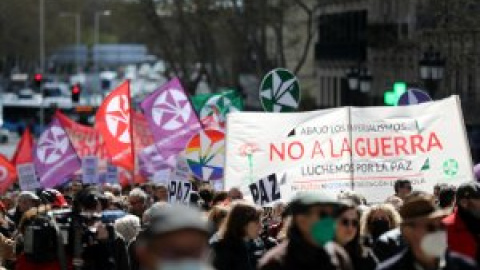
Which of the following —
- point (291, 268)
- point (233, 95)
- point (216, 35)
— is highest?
point (216, 35)

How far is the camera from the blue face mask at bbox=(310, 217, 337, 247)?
25.8 ft

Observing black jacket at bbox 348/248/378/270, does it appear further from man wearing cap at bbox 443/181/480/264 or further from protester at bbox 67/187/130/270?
protester at bbox 67/187/130/270

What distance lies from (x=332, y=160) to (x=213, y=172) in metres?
6.48

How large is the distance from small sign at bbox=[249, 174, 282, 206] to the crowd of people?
0.23m

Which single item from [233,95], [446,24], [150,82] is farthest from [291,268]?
[150,82]

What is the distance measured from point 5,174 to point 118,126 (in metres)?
1.66

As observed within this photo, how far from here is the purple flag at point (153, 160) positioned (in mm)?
25047

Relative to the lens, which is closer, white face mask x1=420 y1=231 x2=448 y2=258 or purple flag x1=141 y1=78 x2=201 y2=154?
white face mask x1=420 y1=231 x2=448 y2=258

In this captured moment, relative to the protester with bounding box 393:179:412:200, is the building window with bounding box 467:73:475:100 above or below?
above

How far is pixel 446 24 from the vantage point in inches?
1359

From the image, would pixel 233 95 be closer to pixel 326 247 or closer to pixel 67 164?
pixel 67 164

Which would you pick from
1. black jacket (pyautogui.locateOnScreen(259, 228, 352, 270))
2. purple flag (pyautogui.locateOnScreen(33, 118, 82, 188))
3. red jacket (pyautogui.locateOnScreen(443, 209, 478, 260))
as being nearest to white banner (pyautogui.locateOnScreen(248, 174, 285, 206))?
red jacket (pyautogui.locateOnScreen(443, 209, 478, 260))

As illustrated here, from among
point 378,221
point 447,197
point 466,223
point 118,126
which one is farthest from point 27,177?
point 466,223

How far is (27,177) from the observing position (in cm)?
2492
